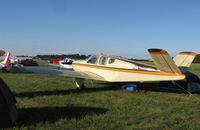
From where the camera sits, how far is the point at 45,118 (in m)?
7.61

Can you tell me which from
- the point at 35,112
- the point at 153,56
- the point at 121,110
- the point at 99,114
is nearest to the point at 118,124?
the point at 99,114

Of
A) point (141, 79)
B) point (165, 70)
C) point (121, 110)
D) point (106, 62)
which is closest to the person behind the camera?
point (121, 110)

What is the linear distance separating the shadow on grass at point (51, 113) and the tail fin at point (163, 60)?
3081 millimetres

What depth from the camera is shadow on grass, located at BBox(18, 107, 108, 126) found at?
739cm

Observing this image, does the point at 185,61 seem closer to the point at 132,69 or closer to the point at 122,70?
the point at 132,69

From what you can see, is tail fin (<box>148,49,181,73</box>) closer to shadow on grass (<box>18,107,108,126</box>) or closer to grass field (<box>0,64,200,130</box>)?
grass field (<box>0,64,200,130</box>)

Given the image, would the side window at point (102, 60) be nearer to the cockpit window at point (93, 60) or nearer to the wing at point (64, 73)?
the cockpit window at point (93, 60)

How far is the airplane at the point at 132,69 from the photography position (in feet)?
38.0

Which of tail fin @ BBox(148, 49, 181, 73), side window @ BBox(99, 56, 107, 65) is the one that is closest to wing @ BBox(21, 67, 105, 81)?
side window @ BBox(99, 56, 107, 65)

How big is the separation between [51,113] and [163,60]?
4.89 m

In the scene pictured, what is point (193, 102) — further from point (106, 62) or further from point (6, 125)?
point (6, 125)

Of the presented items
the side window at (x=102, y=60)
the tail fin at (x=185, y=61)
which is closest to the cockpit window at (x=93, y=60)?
the side window at (x=102, y=60)

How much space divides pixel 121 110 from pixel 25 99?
3.56 meters

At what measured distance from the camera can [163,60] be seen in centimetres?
1118
